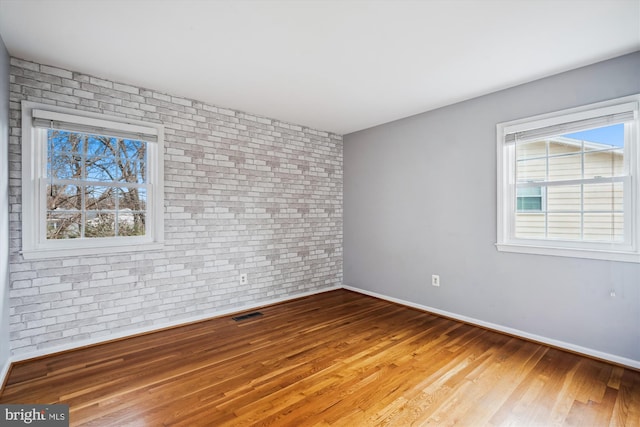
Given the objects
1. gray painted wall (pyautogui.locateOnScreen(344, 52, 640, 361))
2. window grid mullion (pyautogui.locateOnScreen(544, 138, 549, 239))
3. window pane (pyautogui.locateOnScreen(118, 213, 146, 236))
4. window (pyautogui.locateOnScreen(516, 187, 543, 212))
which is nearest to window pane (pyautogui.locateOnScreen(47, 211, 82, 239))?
window pane (pyautogui.locateOnScreen(118, 213, 146, 236))

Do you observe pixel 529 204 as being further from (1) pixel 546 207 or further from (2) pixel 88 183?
(2) pixel 88 183

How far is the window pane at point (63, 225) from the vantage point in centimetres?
288

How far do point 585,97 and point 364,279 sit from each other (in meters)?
3.44

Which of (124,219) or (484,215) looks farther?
(484,215)

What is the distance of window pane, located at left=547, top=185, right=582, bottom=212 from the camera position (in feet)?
9.65

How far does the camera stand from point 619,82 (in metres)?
2.65

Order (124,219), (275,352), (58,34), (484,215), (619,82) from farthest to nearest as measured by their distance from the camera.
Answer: (484,215), (124,219), (275,352), (619,82), (58,34)

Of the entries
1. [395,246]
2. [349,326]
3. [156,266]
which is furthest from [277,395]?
[395,246]

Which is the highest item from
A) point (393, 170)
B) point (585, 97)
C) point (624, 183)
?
point (585, 97)

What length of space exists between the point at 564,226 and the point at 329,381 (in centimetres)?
265

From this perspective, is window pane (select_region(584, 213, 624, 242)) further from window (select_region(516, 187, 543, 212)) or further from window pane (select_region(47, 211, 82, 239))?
window pane (select_region(47, 211, 82, 239))

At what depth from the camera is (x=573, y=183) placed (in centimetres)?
295

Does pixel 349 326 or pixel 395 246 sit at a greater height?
pixel 395 246

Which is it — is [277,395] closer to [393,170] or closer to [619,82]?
[393,170]
